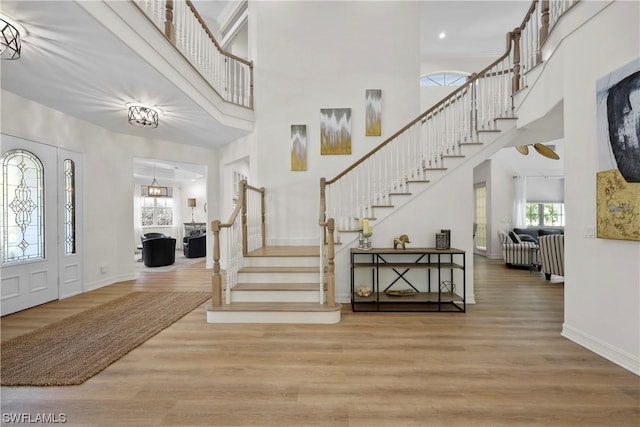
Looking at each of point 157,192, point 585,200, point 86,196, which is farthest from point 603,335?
point 157,192

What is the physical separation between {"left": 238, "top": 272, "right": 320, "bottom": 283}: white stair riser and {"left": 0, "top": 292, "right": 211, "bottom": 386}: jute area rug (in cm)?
86

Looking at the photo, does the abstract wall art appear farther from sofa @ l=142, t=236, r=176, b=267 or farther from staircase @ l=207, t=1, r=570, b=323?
sofa @ l=142, t=236, r=176, b=267

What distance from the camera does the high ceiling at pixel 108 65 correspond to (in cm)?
263

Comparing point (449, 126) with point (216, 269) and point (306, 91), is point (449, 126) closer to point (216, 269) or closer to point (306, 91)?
point (306, 91)

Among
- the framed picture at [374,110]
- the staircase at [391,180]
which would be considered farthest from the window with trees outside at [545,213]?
the framed picture at [374,110]

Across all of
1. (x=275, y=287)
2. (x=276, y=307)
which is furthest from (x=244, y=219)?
(x=276, y=307)

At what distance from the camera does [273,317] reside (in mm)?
3641

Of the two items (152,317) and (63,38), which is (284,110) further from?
(152,317)

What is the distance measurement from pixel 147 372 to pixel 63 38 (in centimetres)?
309

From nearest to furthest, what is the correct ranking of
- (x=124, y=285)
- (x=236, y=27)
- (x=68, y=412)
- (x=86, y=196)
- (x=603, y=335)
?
(x=68, y=412), (x=603, y=335), (x=86, y=196), (x=124, y=285), (x=236, y=27)

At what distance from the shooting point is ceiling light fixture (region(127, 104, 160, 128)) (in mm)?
4375

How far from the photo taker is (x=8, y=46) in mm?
2469

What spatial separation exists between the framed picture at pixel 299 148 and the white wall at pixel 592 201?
12.7ft

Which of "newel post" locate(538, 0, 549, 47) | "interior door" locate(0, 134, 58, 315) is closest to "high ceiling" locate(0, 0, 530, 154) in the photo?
"interior door" locate(0, 134, 58, 315)
